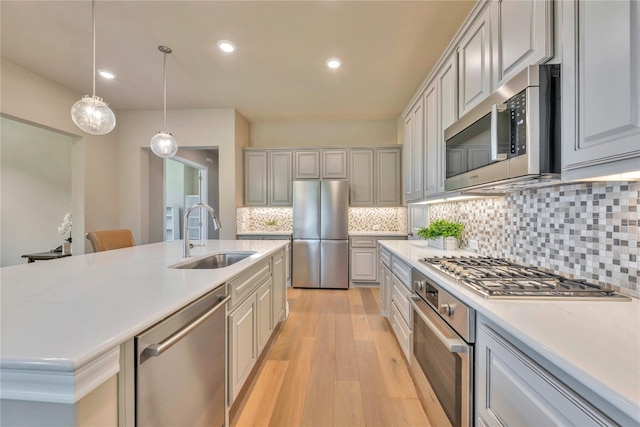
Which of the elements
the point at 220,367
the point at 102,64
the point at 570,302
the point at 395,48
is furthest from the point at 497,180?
the point at 102,64

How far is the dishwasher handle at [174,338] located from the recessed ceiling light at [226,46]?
251cm

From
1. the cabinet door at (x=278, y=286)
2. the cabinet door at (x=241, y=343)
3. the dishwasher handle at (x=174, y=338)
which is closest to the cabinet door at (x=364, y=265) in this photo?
the cabinet door at (x=278, y=286)

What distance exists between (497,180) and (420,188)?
1.38m

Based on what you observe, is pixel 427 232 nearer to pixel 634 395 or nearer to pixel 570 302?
pixel 570 302

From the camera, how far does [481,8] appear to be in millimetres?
1527

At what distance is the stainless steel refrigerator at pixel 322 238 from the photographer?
4191mm

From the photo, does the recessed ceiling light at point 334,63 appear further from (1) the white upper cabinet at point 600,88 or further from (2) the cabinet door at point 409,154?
(1) the white upper cabinet at point 600,88

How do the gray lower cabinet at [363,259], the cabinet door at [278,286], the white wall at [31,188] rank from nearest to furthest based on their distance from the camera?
the cabinet door at [278,286]
the white wall at [31,188]
the gray lower cabinet at [363,259]

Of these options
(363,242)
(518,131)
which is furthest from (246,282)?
(363,242)

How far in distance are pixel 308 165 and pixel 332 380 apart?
338cm

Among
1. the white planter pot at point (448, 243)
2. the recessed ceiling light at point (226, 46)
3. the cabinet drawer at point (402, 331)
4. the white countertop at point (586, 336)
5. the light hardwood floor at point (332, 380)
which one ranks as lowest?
the light hardwood floor at point (332, 380)

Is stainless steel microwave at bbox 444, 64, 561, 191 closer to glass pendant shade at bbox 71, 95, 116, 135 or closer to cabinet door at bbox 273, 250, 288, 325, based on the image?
cabinet door at bbox 273, 250, 288, 325

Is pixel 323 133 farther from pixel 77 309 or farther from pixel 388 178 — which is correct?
pixel 77 309

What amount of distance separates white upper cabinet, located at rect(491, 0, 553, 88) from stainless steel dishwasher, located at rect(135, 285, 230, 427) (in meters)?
1.77
